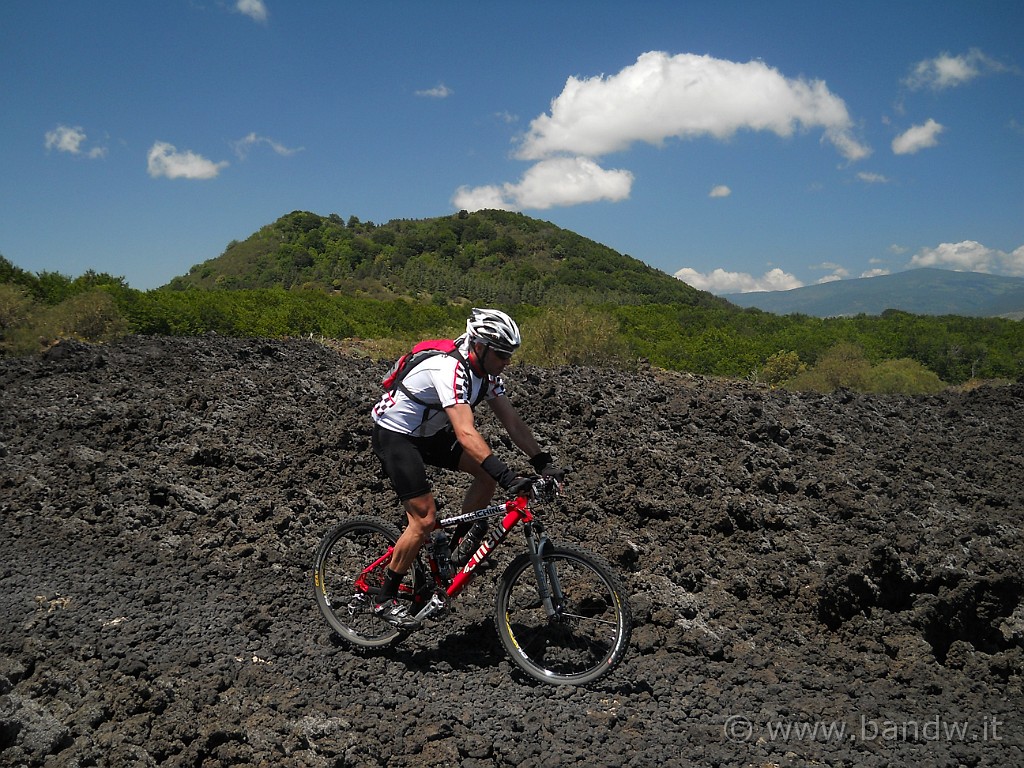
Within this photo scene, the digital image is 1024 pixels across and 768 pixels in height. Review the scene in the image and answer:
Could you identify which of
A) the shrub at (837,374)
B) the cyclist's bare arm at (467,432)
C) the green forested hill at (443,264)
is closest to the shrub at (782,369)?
the shrub at (837,374)

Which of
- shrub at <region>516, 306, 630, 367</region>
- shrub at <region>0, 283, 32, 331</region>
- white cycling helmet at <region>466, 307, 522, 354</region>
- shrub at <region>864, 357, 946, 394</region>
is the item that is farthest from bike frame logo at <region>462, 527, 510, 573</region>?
shrub at <region>0, 283, 32, 331</region>

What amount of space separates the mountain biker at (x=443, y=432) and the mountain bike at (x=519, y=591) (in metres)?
0.12

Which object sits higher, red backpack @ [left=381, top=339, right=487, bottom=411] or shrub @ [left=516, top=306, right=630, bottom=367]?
→ shrub @ [left=516, top=306, right=630, bottom=367]

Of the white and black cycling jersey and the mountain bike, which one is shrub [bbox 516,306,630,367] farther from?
the white and black cycling jersey

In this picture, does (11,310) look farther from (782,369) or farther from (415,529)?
(782,369)

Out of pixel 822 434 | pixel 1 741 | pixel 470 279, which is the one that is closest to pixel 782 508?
pixel 822 434

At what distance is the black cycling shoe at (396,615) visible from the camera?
3.76 meters

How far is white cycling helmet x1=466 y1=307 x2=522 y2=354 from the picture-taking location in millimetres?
3332

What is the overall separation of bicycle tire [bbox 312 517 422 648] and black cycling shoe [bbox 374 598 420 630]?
6 centimetres

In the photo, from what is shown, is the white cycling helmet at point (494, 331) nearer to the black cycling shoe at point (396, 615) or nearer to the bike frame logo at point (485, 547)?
the bike frame logo at point (485, 547)

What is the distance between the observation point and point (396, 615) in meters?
3.77

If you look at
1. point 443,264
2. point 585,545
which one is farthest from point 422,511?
point 443,264

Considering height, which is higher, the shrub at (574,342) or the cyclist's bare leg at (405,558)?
the shrub at (574,342)

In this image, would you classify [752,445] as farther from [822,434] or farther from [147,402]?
[147,402]
